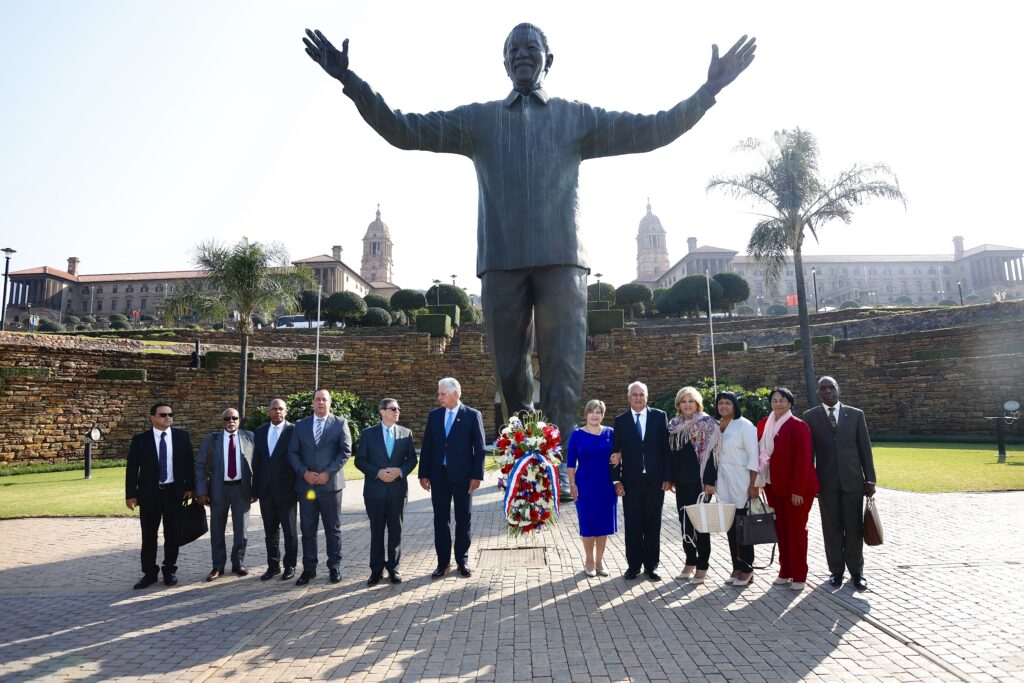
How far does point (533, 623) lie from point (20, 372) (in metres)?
19.8

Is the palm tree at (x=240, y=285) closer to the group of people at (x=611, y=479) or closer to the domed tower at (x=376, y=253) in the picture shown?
the group of people at (x=611, y=479)

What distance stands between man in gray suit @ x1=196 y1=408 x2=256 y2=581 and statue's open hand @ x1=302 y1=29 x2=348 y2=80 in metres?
3.16

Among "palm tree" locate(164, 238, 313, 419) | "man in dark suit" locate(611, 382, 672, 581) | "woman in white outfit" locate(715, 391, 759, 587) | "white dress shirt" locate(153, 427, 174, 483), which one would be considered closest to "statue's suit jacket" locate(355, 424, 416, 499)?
"man in dark suit" locate(611, 382, 672, 581)

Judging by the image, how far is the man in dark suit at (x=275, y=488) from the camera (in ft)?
17.7

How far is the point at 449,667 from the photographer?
3.13m

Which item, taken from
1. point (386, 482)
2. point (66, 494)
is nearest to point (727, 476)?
point (386, 482)

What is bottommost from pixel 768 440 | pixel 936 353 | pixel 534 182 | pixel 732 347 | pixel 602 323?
pixel 768 440

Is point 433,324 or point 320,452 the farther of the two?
point 433,324

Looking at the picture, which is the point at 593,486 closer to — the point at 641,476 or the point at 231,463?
the point at 641,476

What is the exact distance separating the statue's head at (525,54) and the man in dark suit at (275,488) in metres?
3.71

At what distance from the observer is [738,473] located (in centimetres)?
484

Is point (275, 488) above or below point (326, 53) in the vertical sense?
below

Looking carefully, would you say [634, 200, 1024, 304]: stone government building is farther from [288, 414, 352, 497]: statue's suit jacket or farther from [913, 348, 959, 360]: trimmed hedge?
[288, 414, 352, 497]: statue's suit jacket

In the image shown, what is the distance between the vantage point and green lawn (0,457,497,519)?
938cm
